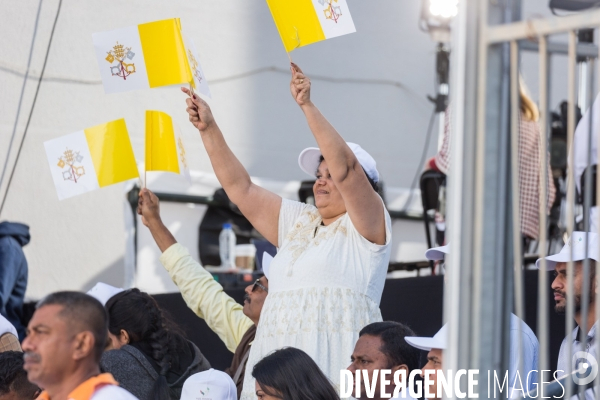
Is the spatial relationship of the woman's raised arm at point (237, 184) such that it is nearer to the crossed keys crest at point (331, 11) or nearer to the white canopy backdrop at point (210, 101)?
the crossed keys crest at point (331, 11)

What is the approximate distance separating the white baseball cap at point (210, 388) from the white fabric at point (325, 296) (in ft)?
0.25

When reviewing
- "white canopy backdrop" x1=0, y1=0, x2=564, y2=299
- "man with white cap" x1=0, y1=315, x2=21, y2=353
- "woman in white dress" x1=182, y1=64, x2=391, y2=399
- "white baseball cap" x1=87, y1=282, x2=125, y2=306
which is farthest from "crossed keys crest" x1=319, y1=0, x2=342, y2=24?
"white canopy backdrop" x1=0, y1=0, x2=564, y2=299

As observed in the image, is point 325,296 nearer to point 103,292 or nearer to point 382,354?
point 382,354

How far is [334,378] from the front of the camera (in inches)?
128

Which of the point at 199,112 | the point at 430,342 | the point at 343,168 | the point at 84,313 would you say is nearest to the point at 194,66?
the point at 199,112

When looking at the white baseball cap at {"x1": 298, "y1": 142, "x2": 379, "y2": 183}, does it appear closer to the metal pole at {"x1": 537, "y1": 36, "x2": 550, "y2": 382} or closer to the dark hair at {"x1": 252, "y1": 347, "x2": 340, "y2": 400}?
the dark hair at {"x1": 252, "y1": 347, "x2": 340, "y2": 400}

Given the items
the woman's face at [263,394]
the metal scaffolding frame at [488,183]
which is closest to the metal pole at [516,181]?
the metal scaffolding frame at [488,183]

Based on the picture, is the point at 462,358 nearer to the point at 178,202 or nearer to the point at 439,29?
the point at 178,202

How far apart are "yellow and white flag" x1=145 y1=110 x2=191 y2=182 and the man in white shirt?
1639mm

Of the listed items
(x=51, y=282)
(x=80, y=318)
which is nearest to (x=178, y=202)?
(x=51, y=282)

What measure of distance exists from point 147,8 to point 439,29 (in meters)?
2.28

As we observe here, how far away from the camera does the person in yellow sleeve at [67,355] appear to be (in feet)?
7.73

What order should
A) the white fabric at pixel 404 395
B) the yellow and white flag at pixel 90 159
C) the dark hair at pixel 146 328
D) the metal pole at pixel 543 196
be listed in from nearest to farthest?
the metal pole at pixel 543 196 < the white fabric at pixel 404 395 < the dark hair at pixel 146 328 < the yellow and white flag at pixel 90 159

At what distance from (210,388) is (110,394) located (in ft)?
3.58
